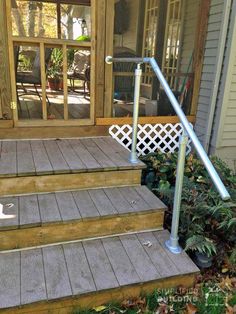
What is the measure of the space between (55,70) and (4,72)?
496mm

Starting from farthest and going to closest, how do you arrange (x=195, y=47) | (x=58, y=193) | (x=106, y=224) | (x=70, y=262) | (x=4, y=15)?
(x=195, y=47)
(x=4, y=15)
(x=58, y=193)
(x=106, y=224)
(x=70, y=262)

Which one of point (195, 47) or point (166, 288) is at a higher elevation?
point (195, 47)

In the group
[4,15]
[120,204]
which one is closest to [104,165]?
[120,204]

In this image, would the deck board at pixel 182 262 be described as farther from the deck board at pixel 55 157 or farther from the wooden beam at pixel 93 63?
the wooden beam at pixel 93 63

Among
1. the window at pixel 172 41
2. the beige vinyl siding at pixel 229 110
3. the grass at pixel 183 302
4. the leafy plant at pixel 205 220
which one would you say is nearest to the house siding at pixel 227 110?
the beige vinyl siding at pixel 229 110

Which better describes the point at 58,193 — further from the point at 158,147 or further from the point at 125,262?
the point at 158,147

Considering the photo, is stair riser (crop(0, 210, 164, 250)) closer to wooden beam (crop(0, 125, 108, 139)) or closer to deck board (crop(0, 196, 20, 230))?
deck board (crop(0, 196, 20, 230))

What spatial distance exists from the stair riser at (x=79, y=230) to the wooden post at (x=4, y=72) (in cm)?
145

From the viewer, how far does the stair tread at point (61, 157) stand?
2240 mm

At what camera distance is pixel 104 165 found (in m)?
2.38

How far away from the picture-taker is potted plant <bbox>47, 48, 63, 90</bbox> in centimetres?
295

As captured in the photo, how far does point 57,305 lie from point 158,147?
2.27 meters

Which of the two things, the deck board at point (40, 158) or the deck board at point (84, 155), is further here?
the deck board at point (84, 155)

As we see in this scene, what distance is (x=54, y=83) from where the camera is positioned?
304cm
